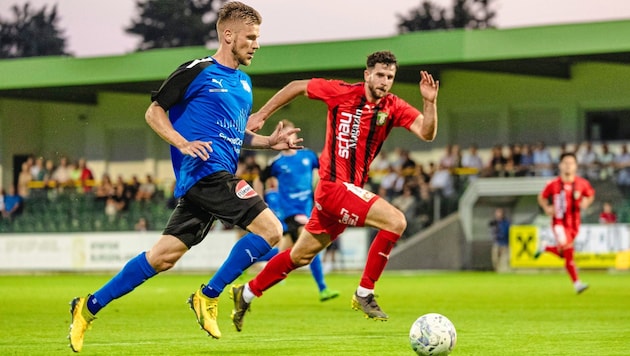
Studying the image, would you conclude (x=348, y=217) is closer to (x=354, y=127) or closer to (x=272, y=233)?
(x=354, y=127)

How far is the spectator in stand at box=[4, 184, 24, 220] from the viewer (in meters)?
34.3

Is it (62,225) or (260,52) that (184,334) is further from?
(260,52)

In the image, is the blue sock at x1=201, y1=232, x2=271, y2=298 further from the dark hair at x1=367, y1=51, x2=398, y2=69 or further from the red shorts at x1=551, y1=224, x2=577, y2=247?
the red shorts at x1=551, y1=224, x2=577, y2=247

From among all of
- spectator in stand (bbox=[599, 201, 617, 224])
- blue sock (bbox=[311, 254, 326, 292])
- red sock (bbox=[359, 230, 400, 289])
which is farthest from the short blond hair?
spectator in stand (bbox=[599, 201, 617, 224])

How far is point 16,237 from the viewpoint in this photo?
109 feet

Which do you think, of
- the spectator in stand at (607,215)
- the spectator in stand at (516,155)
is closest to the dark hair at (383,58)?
the spectator in stand at (607,215)

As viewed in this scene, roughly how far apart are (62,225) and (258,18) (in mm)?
25268

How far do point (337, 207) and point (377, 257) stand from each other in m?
0.58

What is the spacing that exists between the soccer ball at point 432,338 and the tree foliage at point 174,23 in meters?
54.0

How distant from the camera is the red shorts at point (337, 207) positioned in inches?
420

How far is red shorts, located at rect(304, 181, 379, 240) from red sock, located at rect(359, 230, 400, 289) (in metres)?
0.26

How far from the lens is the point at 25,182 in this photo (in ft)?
123

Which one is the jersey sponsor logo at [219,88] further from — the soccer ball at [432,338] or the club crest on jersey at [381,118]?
the club crest on jersey at [381,118]

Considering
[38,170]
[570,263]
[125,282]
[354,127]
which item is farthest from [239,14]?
[38,170]
